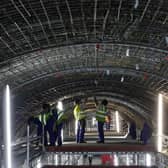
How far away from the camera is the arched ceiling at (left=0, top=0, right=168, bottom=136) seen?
8945 mm

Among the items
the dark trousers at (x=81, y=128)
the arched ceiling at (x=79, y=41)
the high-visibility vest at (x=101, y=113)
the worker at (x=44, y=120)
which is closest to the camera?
the arched ceiling at (x=79, y=41)

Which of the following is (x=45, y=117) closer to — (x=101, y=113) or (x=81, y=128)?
(x=81, y=128)

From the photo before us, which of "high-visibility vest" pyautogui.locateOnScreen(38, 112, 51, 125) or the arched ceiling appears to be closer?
the arched ceiling

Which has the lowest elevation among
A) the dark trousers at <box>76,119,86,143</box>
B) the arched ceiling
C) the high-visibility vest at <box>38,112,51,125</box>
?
the dark trousers at <box>76,119,86,143</box>

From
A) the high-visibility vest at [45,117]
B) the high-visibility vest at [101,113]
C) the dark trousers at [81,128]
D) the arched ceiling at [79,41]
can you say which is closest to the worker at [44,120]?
the high-visibility vest at [45,117]

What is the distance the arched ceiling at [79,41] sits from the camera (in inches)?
352

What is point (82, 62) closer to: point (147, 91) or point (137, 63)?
point (137, 63)

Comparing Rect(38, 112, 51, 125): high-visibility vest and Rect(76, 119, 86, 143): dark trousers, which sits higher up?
Rect(38, 112, 51, 125): high-visibility vest

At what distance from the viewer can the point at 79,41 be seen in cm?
1158

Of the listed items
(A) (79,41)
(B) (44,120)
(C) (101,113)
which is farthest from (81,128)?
(A) (79,41)

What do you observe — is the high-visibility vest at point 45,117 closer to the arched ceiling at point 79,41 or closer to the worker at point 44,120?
the worker at point 44,120

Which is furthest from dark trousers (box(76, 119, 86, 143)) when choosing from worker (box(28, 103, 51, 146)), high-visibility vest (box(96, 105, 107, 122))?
worker (box(28, 103, 51, 146))

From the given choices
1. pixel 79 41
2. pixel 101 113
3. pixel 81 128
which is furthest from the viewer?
pixel 81 128

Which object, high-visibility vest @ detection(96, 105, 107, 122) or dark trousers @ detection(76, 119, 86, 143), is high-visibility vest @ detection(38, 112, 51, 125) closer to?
dark trousers @ detection(76, 119, 86, 143)
